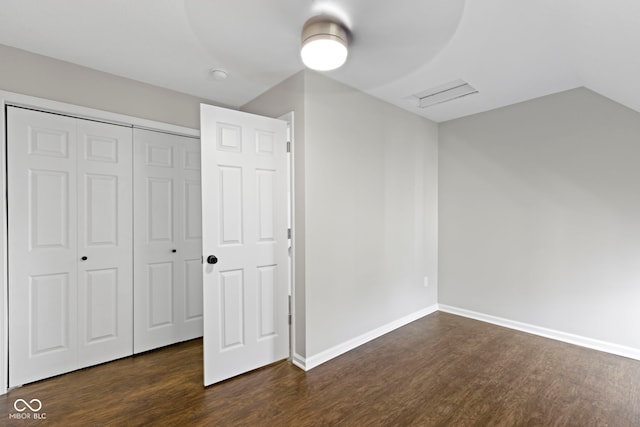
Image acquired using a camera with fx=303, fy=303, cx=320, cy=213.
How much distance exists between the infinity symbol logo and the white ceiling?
97.6 inches

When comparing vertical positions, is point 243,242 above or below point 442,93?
below

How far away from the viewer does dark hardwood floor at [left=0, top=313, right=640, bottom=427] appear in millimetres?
1905

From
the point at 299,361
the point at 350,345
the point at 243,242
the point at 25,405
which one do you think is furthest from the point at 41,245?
the point at 350,345

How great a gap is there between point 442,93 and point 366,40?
4.90ft

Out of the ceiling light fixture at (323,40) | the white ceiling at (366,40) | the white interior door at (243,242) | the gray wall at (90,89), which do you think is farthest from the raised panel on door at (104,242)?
the ceiling light fixture at (323,40)

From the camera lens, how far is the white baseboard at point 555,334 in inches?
107

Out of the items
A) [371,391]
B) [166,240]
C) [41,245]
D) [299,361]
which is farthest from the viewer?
[166,240]

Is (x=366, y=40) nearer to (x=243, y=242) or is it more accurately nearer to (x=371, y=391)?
(x=243, y=242)

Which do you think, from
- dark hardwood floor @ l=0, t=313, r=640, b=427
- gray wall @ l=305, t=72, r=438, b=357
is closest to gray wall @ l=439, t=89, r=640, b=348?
gray wall @ l=305, t=72, r=438, b=357

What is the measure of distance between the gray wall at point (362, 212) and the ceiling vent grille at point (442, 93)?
24cm

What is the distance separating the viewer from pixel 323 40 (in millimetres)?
1733

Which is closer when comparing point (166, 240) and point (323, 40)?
point (323, 40)

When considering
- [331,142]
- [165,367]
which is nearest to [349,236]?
[331,142]

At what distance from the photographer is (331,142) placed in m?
2.70
